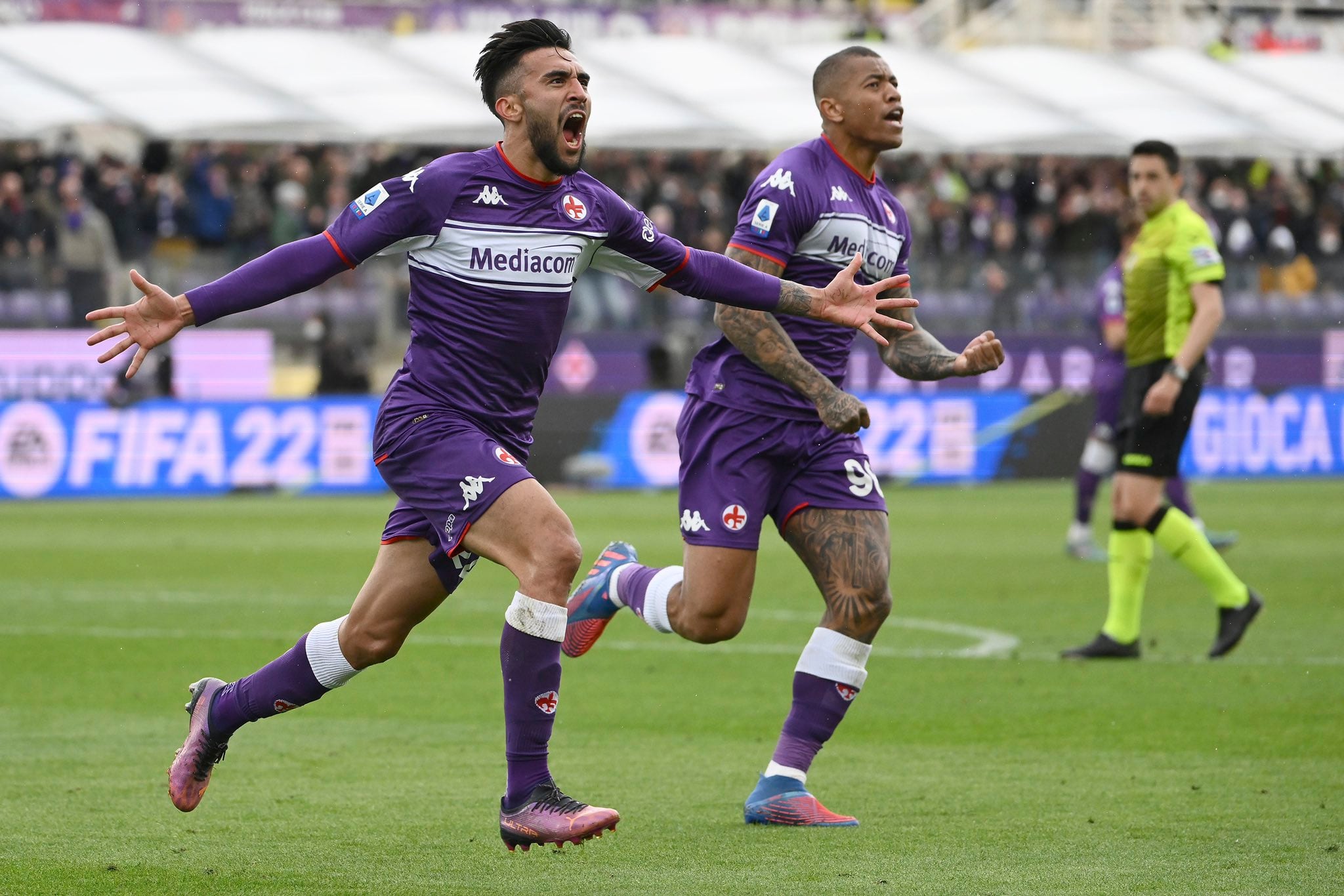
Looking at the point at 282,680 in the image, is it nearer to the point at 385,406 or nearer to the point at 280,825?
the point at 280,825

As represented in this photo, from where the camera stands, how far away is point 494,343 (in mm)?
5691

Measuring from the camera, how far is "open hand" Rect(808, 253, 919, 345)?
18.9ft

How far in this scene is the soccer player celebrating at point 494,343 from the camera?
213 inches

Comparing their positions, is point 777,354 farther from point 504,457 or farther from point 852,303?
point 504,457

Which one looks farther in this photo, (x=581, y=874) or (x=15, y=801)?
(x=15, y=801)

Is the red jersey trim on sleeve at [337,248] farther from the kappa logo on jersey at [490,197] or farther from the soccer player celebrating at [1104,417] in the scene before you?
the soccer player celebrating at [1104,417]

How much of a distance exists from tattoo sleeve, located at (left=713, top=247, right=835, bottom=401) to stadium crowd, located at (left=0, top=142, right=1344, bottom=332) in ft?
49.2

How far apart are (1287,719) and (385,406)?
164 inches

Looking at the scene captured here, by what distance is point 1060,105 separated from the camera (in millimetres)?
29938

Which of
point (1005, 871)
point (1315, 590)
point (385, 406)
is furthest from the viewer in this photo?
point (1315, 590)

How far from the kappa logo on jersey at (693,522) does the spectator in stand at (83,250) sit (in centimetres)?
1520

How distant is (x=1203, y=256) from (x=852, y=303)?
14.3 ft

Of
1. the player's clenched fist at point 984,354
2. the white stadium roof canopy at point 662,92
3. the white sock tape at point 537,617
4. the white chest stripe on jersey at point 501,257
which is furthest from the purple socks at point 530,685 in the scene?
the white stadium roof canopy at point 662,92

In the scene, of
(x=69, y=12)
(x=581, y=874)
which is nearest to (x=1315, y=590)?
(x=581, y=874)
